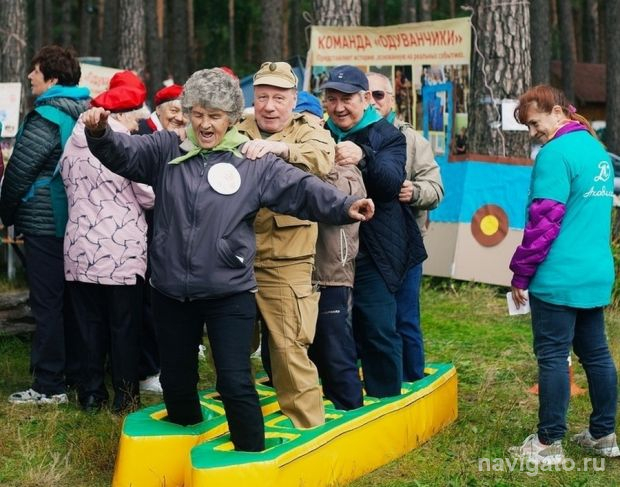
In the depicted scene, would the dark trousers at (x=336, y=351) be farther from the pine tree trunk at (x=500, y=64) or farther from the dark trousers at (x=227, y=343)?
the pine tree trunk at (x=500, y=64)

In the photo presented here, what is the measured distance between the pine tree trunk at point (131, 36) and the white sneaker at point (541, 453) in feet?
45.2

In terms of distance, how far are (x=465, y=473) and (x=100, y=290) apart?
233cm

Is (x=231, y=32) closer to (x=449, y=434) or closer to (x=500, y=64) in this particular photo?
(x=500, y=64)

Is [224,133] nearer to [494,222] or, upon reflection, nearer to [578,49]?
[494,222]

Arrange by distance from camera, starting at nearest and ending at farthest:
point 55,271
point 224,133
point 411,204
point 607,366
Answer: point 224,133 → point 607,366 → point 411,204 → point 55,271

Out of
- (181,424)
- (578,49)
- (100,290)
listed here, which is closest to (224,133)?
(181,424)

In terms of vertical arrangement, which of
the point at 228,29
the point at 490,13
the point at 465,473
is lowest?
the point at 465,473

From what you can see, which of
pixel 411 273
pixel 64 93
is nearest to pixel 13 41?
pixel 64 93

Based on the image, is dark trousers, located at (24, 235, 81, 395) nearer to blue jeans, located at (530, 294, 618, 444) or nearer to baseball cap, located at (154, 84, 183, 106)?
baseball cap, located at (154, 84, 183, 106)

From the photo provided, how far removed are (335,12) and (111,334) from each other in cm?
594

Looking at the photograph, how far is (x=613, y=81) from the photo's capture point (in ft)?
61.2

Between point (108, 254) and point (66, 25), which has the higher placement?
point (66, 25)

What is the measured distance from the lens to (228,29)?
35062mm

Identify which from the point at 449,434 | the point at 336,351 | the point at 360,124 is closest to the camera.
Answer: the point at 336,351
